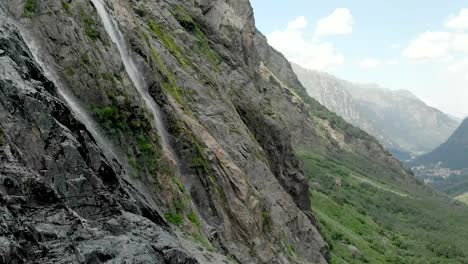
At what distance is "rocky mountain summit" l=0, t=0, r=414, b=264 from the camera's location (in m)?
12.8

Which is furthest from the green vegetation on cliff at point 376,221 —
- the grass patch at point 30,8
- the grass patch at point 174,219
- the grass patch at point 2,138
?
the grass patch at point 2,138

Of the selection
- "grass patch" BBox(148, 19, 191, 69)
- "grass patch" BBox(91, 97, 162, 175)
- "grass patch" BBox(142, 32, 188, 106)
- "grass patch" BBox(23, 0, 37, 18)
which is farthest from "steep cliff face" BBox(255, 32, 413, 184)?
"grass patch" BBox(23, 0, 37, 18)

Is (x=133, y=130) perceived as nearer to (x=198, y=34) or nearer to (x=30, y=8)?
(x=30, y=8)

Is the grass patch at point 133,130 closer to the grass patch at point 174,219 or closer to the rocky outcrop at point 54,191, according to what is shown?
the grass patch at point 174,219

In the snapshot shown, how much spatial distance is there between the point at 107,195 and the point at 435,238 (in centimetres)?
7172

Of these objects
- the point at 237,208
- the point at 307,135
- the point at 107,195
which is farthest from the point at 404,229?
the point at 107,195

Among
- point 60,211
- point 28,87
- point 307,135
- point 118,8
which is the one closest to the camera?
point 60,211

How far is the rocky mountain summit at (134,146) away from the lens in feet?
41.9

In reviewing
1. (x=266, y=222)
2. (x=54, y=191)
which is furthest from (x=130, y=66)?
(x=54, y=191)

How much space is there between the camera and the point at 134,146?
2112 centimetres

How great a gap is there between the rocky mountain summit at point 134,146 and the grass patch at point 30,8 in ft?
0.14

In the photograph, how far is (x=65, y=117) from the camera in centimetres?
1498

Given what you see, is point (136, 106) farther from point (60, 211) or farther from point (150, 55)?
point (60, 211)

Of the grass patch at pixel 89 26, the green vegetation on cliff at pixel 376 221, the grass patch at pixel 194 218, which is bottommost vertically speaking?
the green vegetation on cliff at pixel 376 221
